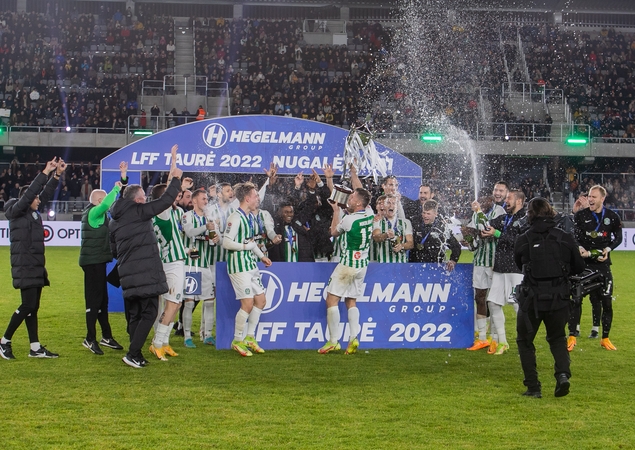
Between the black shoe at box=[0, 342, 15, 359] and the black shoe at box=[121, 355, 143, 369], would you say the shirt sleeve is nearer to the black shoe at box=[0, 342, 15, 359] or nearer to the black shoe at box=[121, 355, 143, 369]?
the black shoe at box=[121, 355, 143, 369]

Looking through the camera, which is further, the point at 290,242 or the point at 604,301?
the point at 290,242

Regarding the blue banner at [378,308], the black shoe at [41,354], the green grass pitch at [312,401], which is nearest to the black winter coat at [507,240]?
the blue banner at [378,308]

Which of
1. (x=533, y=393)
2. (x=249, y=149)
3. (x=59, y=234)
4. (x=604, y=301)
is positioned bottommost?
(x=59, y=234)

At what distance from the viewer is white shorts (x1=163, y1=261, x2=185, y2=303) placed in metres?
9.05

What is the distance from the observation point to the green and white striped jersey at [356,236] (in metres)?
9.34

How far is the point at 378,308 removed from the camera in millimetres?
9969

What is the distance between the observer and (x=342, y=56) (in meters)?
37.7

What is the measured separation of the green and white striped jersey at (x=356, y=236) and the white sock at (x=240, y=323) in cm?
130

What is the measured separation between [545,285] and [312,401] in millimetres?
2306

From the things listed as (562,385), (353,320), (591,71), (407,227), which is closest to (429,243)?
(407,227)

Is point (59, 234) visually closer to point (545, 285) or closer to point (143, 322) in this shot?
point (143, 322)

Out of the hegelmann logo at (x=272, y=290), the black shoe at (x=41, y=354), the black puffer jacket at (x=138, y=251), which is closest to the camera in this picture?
the black puffer jacket at (x=138, y=251)

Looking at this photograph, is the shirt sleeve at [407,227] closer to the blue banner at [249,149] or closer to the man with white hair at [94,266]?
the blue banner at [249,149]

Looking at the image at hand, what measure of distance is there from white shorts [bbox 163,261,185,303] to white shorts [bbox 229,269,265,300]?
60 centimetres
